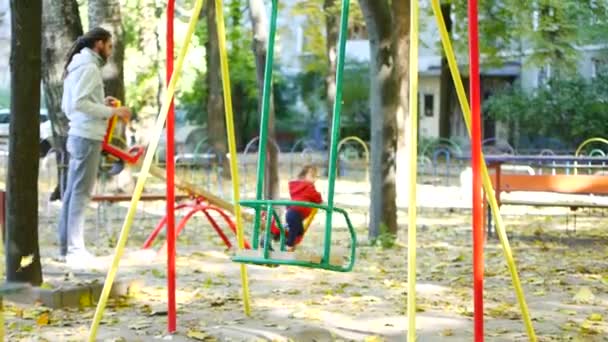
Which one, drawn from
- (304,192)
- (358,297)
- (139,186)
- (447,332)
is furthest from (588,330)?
(304,192)

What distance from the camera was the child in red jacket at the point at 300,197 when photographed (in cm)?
1159

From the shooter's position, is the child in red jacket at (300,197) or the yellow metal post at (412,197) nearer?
the yellow metal post at (412,197)

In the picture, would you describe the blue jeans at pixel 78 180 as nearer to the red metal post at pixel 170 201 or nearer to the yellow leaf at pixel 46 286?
the yellow leaf at pixel 46 286

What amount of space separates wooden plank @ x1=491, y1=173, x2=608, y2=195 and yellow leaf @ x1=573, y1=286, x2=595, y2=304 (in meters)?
3.83

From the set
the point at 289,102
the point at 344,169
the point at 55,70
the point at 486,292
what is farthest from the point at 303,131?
the point at 486,292

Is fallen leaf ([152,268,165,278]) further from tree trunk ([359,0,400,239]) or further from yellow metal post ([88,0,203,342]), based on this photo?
yellow metal post ([88,0,203,342])

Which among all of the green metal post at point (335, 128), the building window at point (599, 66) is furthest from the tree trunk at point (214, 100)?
the green metal post at point (335, 128)

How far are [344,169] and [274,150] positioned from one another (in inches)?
590

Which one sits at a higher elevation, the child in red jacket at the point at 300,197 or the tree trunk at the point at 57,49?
the tree trunk at the point at 57,49

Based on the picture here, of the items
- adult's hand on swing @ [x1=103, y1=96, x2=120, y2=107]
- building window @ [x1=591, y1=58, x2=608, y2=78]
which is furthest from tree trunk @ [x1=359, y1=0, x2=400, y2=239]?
building window @ [x1=591, y1=58, x2=608, y2=78]

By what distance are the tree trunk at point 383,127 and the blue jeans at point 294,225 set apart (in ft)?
5.36

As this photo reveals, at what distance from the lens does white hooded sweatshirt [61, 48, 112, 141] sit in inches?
432

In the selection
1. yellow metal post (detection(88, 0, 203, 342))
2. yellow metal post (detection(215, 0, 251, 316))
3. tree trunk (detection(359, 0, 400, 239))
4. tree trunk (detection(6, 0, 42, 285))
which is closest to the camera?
yellow metal post (detection(88, 0, 203, 342))

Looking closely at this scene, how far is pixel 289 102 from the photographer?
4756 centimetres
